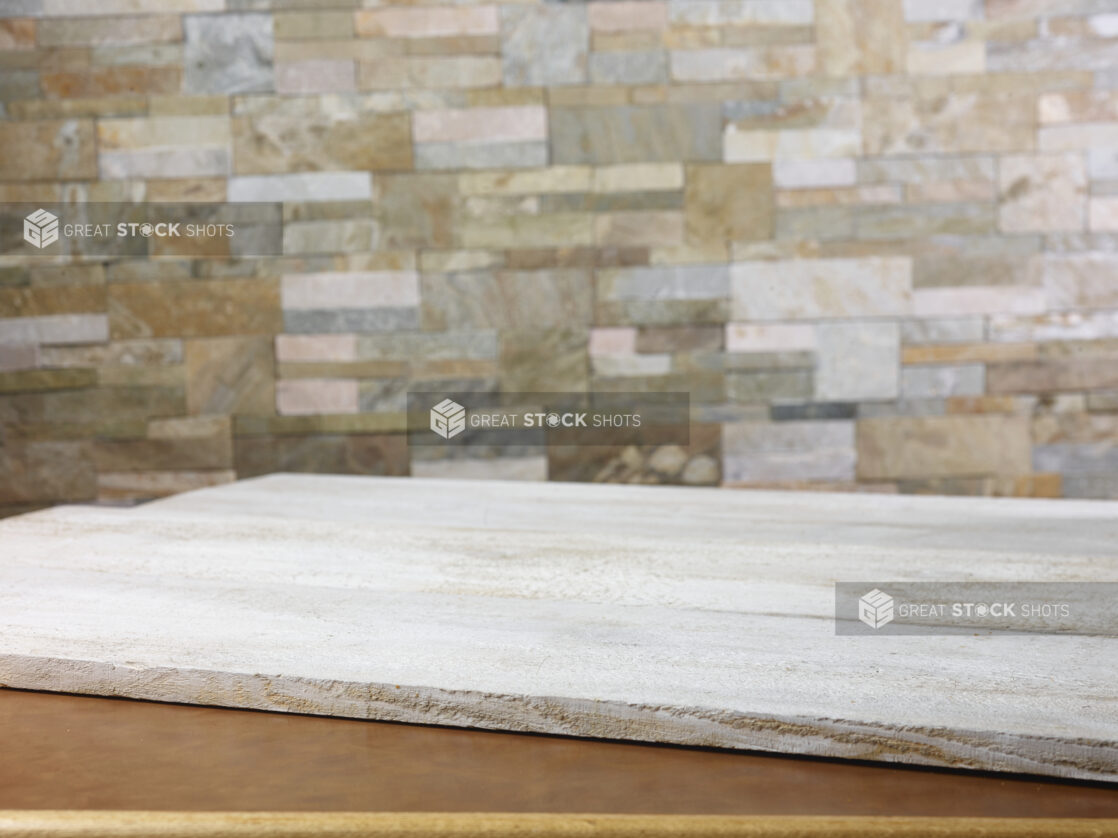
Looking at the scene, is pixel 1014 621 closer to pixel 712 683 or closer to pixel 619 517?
pixel 712 683

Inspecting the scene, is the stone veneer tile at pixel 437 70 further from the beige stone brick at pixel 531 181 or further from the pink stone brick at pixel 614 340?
the pink stone brick at pixel 614 340

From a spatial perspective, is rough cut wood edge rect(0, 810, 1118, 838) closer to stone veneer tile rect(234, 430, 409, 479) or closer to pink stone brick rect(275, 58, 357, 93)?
stone veneer tile rect(234, 430, 409, 479)

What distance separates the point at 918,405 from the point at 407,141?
1.76m

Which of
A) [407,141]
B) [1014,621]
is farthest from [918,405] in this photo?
[1014,621]

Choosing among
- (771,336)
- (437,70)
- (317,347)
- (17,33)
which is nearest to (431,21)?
(437,70)

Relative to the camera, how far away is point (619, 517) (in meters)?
1.20

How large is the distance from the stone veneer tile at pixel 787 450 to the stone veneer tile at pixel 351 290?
109 centimetres

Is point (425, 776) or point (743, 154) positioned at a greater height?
point (743, 154)

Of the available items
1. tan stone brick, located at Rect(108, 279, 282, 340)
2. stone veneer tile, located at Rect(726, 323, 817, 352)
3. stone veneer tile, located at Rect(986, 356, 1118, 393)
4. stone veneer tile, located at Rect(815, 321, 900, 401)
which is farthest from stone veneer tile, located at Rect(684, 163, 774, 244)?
tan stone brick, located at Rect(108, 279, 282, 340)

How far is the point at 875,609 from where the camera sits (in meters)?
0.75

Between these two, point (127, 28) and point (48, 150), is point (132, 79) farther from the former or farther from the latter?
point (48, 150)

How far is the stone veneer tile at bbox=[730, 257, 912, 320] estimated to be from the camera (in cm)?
269

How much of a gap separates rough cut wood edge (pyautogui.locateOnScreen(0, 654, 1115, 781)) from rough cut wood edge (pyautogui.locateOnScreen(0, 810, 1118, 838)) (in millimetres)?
60

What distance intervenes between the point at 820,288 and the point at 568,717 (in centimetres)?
234
